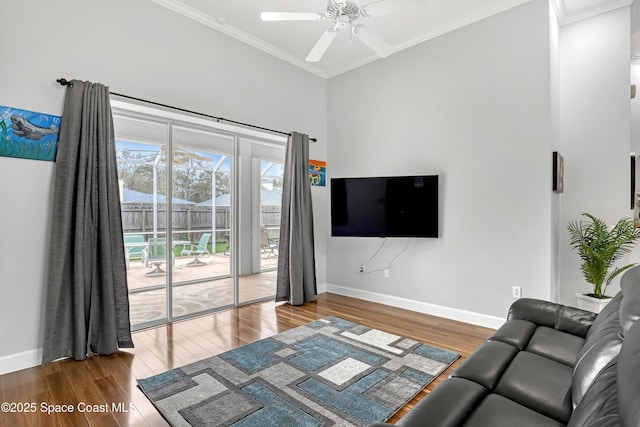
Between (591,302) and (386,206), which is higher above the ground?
(386,206)

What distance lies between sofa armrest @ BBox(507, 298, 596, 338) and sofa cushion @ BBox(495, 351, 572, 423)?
0.49 m

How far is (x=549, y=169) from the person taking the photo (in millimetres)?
3092

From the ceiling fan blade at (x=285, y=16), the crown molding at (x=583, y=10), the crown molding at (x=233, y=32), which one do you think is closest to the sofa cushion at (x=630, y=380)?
the ceiling fan blade at (x=285, y=16)

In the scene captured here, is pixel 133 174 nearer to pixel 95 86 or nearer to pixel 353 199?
pixel 95 86

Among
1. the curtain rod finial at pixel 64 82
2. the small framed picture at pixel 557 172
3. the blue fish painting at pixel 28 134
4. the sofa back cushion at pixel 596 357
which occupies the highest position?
the curtain rod finial at pixel 64 82

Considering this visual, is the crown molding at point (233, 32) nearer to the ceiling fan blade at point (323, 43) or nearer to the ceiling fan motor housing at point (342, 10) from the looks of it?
the ceiling fan blade at point (323, 43)

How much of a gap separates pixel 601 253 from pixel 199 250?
4.31 m

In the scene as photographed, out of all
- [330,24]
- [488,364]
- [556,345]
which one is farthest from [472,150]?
[488,364]

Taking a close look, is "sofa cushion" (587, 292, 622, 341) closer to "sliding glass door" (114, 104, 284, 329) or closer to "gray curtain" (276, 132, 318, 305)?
"gray curtain" (276, 132, 318, 305)

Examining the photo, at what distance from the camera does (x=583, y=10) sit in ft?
11.3

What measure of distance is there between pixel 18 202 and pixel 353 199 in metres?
3.31

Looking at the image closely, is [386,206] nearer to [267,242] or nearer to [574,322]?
[267,242]

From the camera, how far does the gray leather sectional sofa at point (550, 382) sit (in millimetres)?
806

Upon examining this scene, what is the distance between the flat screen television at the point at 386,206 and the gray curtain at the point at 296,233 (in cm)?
43
